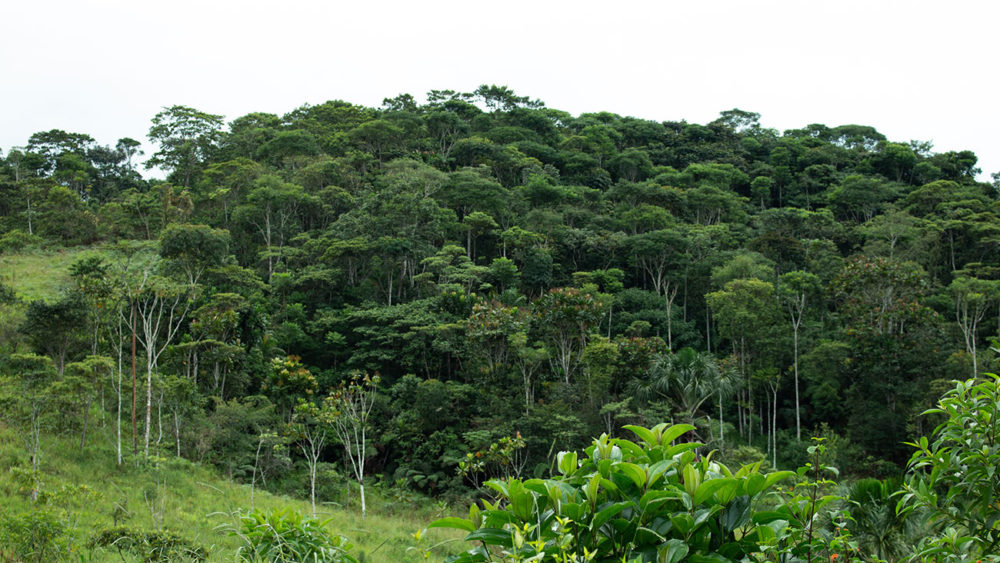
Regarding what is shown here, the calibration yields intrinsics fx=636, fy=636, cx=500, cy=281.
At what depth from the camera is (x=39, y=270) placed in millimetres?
21250

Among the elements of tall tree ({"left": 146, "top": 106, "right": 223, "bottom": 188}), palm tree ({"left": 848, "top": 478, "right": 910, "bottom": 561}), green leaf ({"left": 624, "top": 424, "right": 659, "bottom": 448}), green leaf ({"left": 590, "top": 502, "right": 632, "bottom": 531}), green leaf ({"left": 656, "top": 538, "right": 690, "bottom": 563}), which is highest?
tall tree ({"left": 146, "top": 106, "right": 223, "bottom": 188})

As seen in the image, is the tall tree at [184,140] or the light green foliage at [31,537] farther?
the tall tree at [184,140]

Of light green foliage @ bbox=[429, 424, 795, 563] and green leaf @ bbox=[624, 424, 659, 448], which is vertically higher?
green leaf @ bbox=[624, 424, 659, 448]

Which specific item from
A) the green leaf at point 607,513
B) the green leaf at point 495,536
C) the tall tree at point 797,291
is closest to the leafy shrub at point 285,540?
the green leaf at point 495,536

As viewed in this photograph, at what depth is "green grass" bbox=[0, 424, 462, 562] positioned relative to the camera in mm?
9203

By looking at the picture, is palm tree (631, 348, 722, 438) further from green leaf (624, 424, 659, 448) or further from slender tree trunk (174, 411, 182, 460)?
green leaf (624, 424, 659, 448)

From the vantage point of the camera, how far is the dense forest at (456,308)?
14773mm

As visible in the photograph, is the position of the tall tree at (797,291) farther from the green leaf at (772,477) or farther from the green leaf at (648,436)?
the green leaf at (772,477)

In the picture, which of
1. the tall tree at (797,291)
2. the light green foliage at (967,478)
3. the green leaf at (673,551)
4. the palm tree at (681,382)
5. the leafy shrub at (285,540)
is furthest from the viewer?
the tall tree at (797,291)

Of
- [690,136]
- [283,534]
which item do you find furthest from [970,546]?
[690,136]

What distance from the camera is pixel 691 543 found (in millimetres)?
1475

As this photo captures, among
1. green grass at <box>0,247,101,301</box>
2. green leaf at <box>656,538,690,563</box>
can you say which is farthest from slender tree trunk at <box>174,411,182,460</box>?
green leaf at <box>656,538,690,563</box>

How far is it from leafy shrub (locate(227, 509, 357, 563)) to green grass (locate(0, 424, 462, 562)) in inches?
275

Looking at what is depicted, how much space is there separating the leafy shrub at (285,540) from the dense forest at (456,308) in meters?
10.1
